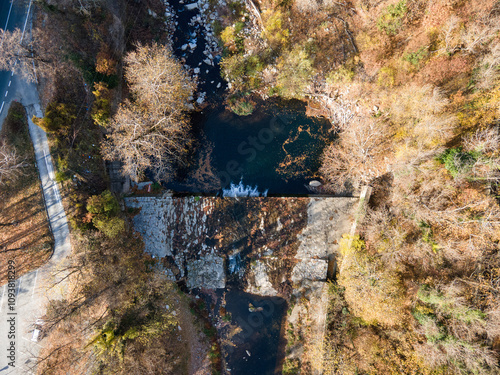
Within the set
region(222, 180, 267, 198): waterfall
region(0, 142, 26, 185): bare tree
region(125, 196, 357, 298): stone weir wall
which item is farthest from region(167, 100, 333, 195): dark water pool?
region(0, 142, 26, 185): bare tree

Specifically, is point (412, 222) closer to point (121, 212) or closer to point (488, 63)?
point (488, 63)

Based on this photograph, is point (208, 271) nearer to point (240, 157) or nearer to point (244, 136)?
point (240, 157)

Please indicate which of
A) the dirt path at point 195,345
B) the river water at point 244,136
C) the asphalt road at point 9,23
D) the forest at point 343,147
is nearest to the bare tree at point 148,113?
the forest at point 343,147

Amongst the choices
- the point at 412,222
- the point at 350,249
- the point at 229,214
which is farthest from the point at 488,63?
the point at 229,214

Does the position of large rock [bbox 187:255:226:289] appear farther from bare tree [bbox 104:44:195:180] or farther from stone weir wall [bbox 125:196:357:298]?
bare tree [bbox 104:44:195:180]

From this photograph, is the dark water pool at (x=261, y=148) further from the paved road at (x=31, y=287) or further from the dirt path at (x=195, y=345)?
the dirt path at (x=195, y=345)
